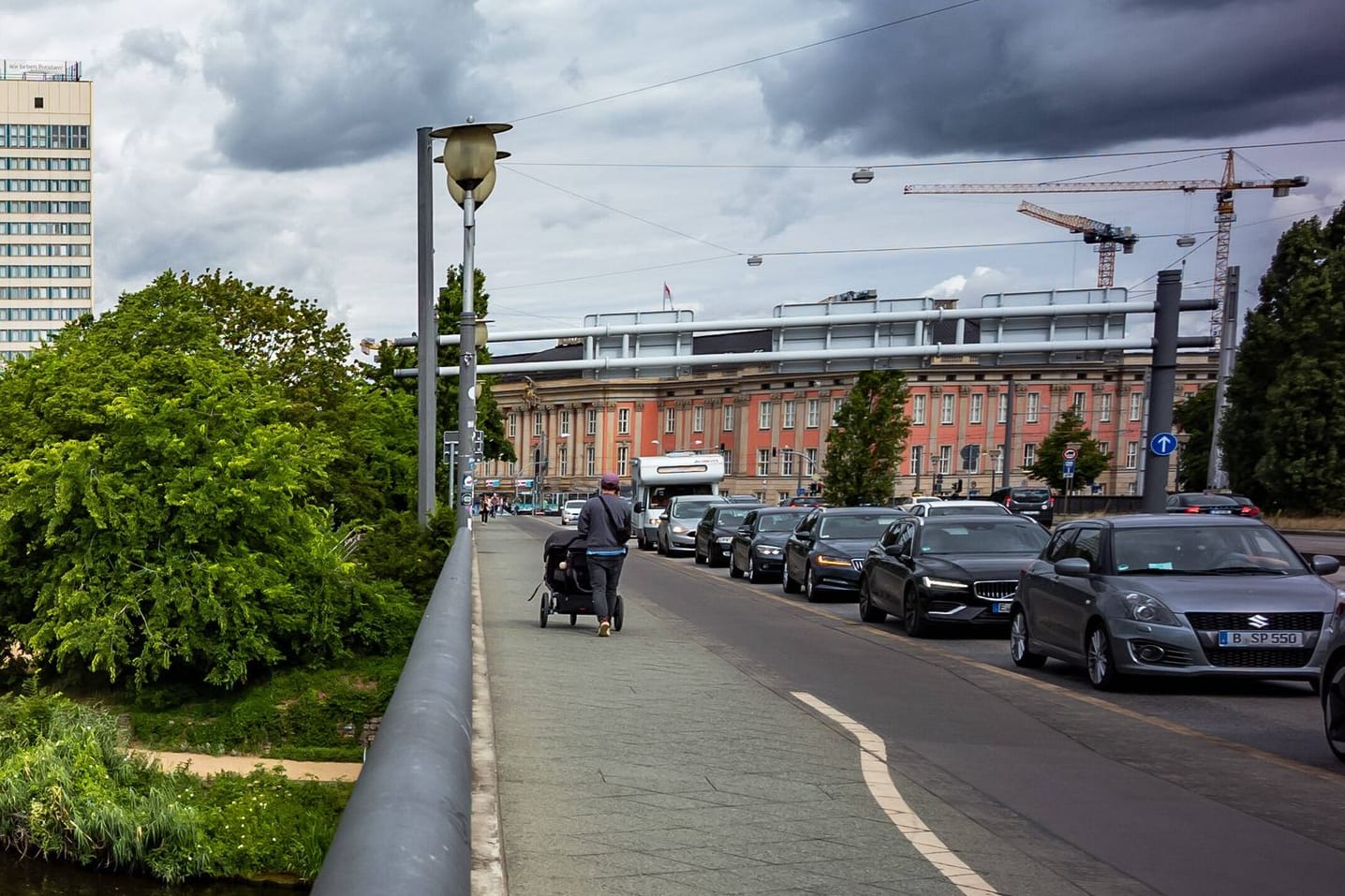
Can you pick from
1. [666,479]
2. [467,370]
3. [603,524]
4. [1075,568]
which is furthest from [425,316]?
[666,479]

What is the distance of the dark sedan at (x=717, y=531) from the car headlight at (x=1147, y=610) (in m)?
27.1

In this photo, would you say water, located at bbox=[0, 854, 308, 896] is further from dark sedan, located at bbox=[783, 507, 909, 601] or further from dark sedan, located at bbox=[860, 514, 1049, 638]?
dark sedan, located at bbox=[783, 507, 909, 601]

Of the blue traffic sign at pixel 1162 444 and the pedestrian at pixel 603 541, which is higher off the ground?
the blue traffic sign at pixel 1162 444

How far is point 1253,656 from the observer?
12820 millimetres

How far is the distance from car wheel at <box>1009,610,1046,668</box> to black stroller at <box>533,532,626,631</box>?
15.0 feet

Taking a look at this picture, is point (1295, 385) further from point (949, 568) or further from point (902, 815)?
point (902, 815)

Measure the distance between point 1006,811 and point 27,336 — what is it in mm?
169567

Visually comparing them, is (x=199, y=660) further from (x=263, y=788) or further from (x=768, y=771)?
(x=768, y=771)

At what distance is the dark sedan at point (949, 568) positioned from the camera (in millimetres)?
19219

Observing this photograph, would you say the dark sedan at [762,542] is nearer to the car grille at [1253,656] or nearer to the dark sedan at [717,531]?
the dark sedan at [717,531]

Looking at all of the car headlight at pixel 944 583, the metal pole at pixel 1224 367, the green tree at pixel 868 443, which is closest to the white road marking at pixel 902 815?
the car headlight at pixel 944 583

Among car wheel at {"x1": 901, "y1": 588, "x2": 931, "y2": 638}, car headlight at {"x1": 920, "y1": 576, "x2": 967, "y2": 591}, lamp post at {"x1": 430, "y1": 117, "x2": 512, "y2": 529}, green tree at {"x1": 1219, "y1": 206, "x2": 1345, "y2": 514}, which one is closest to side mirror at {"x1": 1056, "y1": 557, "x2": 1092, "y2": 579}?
car headlight at {"x1": 920, "y1": 576, "x2": 967, "y2": 591}

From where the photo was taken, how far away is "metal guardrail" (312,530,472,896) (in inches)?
114

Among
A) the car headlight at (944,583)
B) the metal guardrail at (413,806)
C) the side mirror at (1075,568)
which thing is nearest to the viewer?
the metal guardrail at (413,806)
